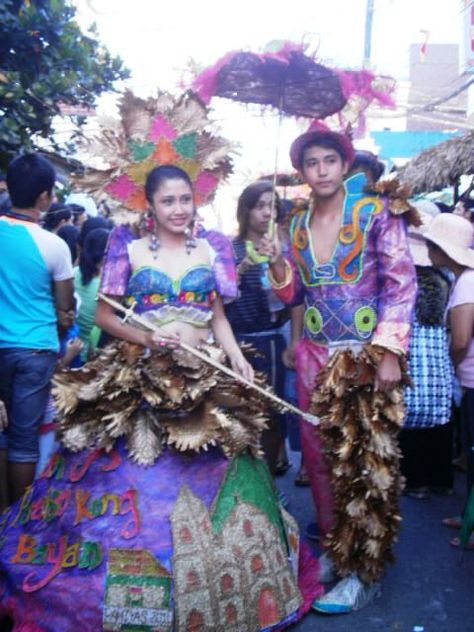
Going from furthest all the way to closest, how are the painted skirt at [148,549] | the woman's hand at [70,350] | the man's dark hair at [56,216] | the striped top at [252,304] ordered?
the man's dark hair at [56,216], the striped top at [252,304], the woman's hand at [70,350], the painted skirt at [148,549]

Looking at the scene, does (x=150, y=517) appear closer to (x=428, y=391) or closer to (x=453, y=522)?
(x=428, y=391)

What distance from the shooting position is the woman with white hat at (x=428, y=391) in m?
4.45

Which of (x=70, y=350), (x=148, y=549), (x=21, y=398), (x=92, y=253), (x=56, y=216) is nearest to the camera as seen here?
(x=148, y=549)

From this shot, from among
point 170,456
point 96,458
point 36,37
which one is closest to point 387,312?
point 170,456

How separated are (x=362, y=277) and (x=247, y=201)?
136cm

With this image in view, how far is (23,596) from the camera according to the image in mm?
3020

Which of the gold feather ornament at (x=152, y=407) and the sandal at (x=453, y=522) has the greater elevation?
the gold feather ornament at (x=152, y=407)

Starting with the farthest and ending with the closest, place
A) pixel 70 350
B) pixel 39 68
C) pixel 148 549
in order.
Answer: pixel 70 350 → pixel 39 68 → pixel 148 549

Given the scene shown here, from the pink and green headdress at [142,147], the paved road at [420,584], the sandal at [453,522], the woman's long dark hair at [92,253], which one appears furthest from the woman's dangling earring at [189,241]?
the sandal at [453,522]

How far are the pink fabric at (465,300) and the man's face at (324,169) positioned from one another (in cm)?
91

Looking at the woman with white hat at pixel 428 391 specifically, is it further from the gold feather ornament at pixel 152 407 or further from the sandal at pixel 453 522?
the gold feather ornament at pixel 152 407

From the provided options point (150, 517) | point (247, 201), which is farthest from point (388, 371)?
point (247, 201)

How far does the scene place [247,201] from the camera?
4.72 meters

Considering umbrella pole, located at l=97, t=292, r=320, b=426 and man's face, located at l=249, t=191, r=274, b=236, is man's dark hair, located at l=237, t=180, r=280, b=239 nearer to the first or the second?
man's face, located at l=249, t=191, r=274, b=236
